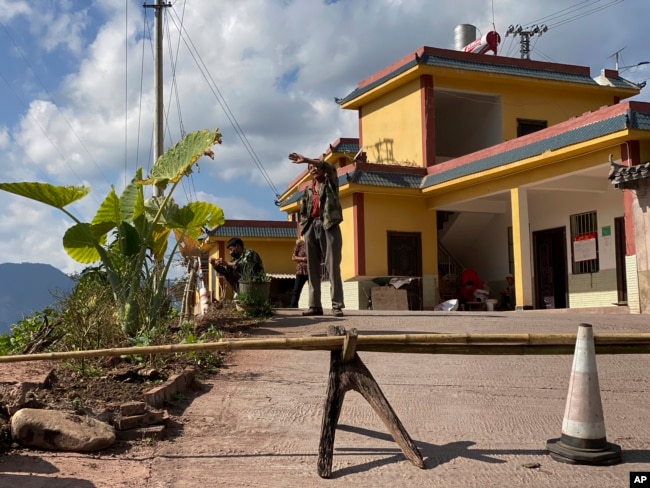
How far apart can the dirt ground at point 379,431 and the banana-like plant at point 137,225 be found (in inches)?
59.1

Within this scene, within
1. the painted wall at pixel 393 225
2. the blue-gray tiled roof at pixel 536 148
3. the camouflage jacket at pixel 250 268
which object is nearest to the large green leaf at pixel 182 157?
the camouflage jacket at pixel 250 268

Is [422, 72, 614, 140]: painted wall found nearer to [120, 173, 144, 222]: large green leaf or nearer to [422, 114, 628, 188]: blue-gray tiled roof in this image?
[422, 114, 628, 188]: blue-gray tiled roof

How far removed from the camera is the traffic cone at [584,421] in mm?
3775

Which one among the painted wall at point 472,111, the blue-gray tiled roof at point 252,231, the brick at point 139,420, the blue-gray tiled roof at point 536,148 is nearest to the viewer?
the brick at point 139,420

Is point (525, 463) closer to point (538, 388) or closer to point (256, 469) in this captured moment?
point (256, 469)

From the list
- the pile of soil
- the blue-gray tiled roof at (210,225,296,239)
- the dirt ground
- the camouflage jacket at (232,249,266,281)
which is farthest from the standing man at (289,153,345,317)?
the blue-gray tiled roof at (210,225,296,239)

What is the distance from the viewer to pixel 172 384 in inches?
200

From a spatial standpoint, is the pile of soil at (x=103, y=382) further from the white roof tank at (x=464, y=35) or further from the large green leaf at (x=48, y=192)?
the white roof tank at (x=464, y=35)

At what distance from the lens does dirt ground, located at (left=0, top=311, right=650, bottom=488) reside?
3592 millimetres

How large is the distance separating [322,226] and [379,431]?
5.11 m

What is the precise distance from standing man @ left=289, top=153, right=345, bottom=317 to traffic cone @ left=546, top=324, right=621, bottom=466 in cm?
524

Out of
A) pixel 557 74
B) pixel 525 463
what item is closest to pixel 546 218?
pixel 557 74

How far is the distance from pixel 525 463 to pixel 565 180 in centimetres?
1184

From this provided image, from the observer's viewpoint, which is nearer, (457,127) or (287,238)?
(457,127)
